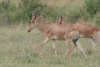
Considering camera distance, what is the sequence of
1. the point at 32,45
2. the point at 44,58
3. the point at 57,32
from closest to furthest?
1. the point at 44,58
2. the point at 57,32
3. the point at 32,45

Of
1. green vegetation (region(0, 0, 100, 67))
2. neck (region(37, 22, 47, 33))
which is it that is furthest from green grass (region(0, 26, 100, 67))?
neck (region(37, 22, 47, 33))

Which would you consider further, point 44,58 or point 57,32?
point 57,32

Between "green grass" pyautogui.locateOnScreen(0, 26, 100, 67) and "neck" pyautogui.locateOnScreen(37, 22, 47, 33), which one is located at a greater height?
"neck" pyautogui.locateOnScreen(37, 22, 47, 33)

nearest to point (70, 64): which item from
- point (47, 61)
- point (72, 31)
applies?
point (47, 61)

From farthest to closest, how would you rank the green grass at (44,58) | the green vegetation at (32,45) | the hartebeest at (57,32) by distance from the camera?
the hartebeest at (57,32) < the green vegetation at (32,45) < the green grass at (44,58)

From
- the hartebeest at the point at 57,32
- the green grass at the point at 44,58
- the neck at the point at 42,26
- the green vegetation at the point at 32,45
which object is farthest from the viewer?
the neck at the point at 42,26

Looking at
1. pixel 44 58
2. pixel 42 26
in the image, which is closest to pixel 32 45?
pixel 42 26

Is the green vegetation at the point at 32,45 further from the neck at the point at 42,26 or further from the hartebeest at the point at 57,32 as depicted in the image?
the neck at the point at 42,26

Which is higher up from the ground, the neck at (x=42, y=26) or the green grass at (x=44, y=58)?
the neck at (x=42, y=26)

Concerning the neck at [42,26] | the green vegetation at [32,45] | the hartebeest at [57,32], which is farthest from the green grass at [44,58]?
the neck at [42,26]

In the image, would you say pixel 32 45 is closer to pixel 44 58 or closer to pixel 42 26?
pixel 42 26

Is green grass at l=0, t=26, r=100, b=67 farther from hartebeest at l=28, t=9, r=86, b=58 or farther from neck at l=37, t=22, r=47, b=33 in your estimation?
neck at l=37, t=22, r=47, b=33

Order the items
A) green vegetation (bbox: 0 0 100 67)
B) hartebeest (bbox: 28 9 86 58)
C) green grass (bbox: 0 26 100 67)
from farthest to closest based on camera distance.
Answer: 1. hartebeest (bbox: 28 9 86 58)
2. green vegetation (bbox: 0 0 100 67)
3. green grass (bbox: 0 26 100 67)

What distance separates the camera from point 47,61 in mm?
6605
